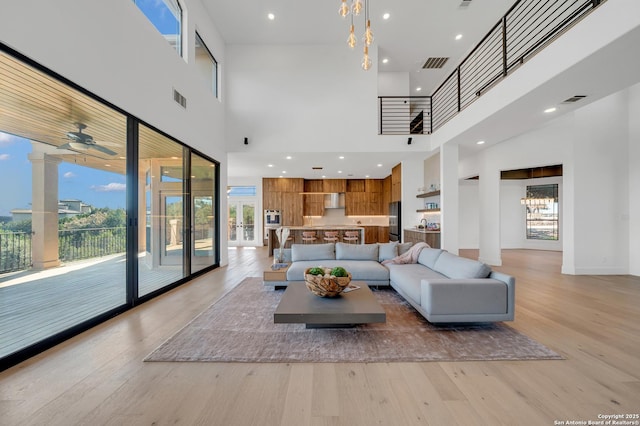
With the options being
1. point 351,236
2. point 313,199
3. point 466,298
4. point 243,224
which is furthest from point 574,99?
point 243,224

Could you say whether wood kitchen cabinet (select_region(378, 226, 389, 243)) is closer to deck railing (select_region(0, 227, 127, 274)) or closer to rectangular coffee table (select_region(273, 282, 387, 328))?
rectangular coffee table (select_region(273, 282, 387, 328))

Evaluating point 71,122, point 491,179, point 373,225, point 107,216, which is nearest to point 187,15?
point 71,122

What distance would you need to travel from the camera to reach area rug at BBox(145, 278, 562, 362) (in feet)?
7.41

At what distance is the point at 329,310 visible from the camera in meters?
2.52

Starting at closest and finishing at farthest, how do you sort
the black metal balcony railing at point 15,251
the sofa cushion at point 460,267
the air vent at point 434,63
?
1. the black metal balcony railing at point 15,251
2. the sofa cushion at point 460,267
3. the air vent at point 434,63

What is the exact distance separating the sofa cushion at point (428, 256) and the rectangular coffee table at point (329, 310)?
1.64 meters

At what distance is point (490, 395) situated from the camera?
5.86 feet

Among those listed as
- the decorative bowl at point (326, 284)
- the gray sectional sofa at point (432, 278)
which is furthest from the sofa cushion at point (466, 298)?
the decorative bowl at point (326, 284)

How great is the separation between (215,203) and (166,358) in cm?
451

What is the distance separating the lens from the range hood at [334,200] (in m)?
11.3

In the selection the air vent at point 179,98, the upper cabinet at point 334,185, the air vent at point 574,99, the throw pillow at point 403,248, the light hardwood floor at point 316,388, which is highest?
the air vent at point 179,98

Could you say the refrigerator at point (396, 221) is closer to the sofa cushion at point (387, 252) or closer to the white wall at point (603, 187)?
the sofa cushion at point (387, 252)

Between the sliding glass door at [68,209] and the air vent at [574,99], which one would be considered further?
the air vent at [574,99]

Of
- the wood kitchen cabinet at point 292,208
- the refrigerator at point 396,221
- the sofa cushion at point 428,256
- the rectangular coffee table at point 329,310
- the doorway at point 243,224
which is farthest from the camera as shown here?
the doorway at point 243,224
